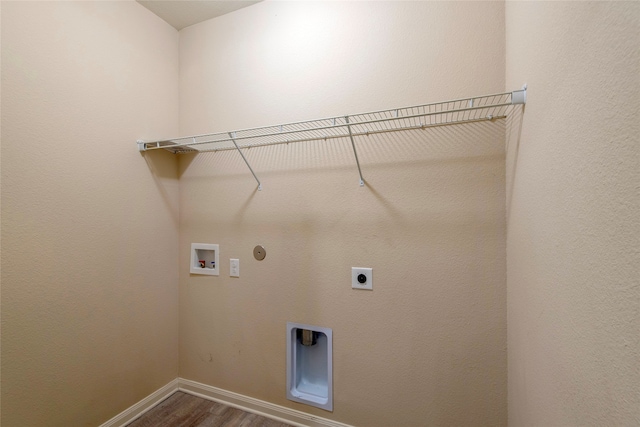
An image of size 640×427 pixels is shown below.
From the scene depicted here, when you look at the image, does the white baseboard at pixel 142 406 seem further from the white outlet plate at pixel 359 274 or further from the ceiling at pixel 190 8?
the ceiling at pixel 190 8

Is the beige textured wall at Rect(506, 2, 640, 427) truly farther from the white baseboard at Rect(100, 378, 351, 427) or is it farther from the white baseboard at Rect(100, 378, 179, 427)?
the white baseboard at Rect(100, 378, 179, 427)

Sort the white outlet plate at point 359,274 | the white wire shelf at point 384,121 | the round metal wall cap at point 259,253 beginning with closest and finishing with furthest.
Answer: the white wire shelf at point 384,121 < the white outlet plate at point 359,274 < the round metal wall cap at point 259,253

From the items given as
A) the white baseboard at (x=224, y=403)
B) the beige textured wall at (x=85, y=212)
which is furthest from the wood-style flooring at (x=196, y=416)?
the beige textured wall at (x=85, y=212)

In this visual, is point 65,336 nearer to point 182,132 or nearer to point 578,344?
point 182,132

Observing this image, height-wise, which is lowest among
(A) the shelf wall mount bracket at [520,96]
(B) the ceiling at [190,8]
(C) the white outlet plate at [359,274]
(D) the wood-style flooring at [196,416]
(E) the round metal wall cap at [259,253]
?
(D) the wood-style flooring at [196,416]

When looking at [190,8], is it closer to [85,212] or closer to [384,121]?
[85,212]

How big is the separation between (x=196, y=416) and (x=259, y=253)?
1.08 metres

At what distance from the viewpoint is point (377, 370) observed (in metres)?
1.40

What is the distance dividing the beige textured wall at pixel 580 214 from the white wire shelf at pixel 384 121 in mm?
264

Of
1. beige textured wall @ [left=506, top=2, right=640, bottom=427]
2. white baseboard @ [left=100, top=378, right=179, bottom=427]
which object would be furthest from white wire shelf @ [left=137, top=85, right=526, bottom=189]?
white baseboard @ [left=100, top=378, right=179, bottom=427]

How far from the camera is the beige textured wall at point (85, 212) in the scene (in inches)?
45.8

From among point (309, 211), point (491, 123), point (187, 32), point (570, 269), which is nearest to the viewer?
point (570, 269)

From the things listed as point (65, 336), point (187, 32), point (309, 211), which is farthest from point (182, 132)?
point (65, 336)

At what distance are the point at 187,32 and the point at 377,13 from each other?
4.45ft
